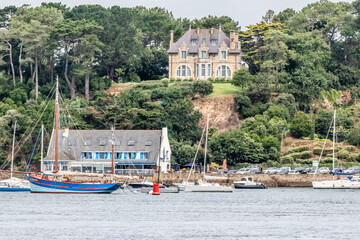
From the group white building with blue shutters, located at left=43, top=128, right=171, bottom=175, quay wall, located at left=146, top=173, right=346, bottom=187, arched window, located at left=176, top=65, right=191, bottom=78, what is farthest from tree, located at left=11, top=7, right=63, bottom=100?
quay wall, located at left=146, top=173, right=346, bottom=187

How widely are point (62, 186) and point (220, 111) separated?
124ft

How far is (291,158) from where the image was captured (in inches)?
4530

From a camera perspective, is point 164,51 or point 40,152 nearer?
point 40,152

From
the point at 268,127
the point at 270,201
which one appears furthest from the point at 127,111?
the point at 270,201

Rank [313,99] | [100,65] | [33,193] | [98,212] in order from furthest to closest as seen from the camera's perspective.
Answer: [100,65] → [313,99] → [33,193] → [98,212]

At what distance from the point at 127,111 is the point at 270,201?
37.8 meters

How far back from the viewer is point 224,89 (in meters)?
136

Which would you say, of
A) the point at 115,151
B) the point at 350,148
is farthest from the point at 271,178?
the point at 115,151

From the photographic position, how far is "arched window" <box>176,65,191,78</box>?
142 m

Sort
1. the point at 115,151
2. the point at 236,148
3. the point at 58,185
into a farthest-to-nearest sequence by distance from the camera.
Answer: the point at 115,151
the point at 236,148
the point at 58,185

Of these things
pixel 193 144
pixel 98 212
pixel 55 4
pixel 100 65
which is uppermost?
pixel 55 4

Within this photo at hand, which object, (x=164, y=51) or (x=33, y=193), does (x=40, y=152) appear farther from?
(x=164, y=51)

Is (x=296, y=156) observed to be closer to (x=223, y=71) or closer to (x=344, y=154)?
(x=344, y=154)

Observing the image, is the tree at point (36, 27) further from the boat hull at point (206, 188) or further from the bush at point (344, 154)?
the bush at point (344, 154)
